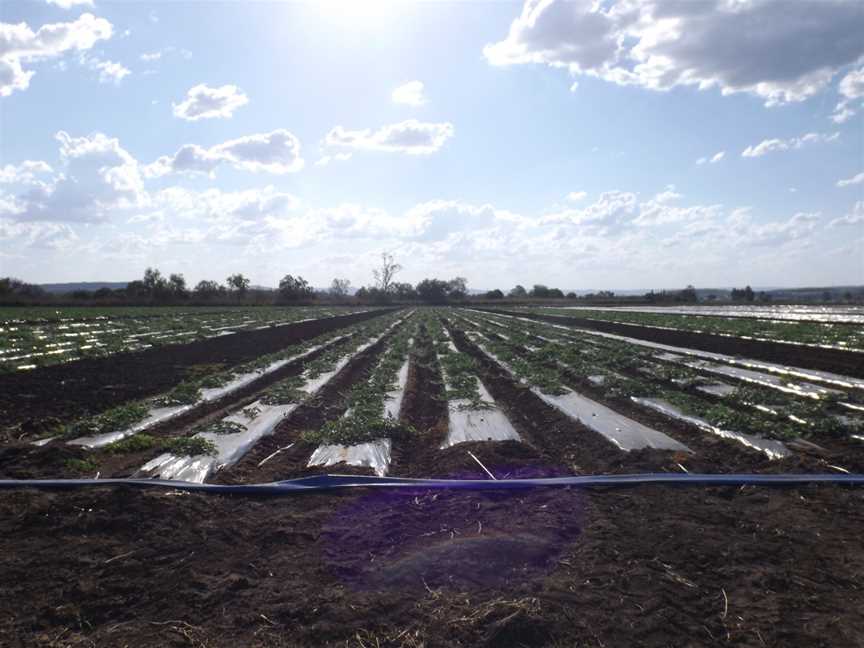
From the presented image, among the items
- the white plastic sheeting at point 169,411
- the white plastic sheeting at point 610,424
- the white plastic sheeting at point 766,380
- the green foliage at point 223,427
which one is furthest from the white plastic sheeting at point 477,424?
the white plastic sheeting at point 766,380

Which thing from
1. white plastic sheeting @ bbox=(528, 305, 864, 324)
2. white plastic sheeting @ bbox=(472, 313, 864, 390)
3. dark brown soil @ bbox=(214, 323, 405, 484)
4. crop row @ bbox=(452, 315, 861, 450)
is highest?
white plastic sheeting @ bbox=(528, 305, 864, 324)

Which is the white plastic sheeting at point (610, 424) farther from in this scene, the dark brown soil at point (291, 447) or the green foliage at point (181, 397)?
the green foliage at point (181, 397)

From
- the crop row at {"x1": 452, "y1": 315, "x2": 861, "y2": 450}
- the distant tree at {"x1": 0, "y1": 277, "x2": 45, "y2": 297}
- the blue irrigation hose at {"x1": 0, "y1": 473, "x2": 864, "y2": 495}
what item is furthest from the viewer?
the distant tree at {"x1": 0, "y1": 277, "x2": 45, "y2": 297}

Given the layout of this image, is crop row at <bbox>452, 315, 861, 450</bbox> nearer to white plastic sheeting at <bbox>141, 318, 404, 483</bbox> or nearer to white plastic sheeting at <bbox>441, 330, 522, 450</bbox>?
white plastic sheeting at <bbox>441, 330, 522, 450</bbox>

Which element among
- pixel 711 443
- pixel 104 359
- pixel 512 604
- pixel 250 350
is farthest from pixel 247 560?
pixel 250 350

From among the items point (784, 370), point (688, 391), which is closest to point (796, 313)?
point (784, 370)

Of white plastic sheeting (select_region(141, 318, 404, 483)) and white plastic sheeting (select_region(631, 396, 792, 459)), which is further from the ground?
white plastic sheeting (select_region(631, 396, 792, 459))

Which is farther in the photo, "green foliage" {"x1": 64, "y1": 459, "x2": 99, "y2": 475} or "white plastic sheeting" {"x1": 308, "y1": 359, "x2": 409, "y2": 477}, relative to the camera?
"white plastic sheeting" {"x1": 308, "y1": 359, "x2": 409, "y2": 477}

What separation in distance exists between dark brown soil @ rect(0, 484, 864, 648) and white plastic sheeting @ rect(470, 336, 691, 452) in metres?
1.40

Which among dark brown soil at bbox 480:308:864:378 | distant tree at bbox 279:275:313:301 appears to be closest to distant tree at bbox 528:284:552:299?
distant tree at bbox 279:275:313:301

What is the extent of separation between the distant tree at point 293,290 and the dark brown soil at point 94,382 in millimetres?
64291

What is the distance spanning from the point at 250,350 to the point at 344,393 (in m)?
7.73

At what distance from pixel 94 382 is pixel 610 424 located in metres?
9.17

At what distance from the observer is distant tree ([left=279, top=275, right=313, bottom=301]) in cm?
7969
